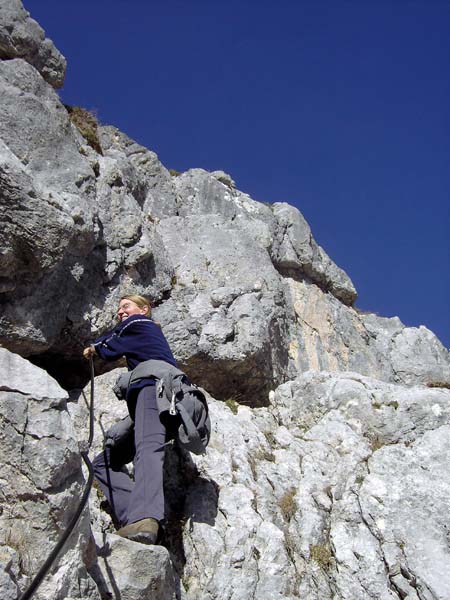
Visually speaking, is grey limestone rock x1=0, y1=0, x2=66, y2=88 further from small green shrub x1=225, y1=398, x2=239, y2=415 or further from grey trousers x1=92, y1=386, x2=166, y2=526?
grey trousers x1=92, y1=386, x2=166, y2=526

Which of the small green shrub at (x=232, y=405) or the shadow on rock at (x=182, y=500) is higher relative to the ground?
the small green shrub at (x=232, y=405)

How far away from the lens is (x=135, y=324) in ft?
32.0

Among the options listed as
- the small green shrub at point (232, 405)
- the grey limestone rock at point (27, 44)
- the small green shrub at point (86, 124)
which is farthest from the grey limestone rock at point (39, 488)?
the grey limestone rock at point (27, 44)

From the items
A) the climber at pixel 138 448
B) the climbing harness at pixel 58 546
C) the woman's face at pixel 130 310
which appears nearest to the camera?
the climbing harness at pixel 58 546

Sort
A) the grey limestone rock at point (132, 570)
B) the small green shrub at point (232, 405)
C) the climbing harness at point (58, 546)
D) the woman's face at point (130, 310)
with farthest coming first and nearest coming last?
the small green shrub at point (232, 405) < the woman's face at point (130, 310) < the grey limestone rock at point (132, 570) < the climbing harness at point (58, 546)

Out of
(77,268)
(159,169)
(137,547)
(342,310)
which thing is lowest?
(137,547)

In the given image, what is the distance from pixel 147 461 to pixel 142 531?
3.11ft

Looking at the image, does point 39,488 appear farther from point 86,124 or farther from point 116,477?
point 86,124

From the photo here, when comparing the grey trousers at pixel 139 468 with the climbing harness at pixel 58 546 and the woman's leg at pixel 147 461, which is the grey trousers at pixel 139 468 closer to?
the woman's leg at pixel 147 461

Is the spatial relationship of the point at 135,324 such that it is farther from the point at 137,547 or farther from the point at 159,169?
the point at 159,169

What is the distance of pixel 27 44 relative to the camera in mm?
14930

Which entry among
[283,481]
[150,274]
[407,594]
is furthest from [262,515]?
[150,274]

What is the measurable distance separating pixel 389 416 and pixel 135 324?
5395mm

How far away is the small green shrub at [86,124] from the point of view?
15.7 m
